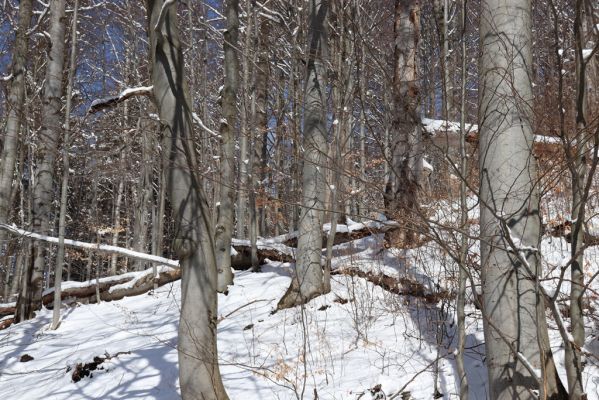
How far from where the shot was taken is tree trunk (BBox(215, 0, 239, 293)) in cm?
678

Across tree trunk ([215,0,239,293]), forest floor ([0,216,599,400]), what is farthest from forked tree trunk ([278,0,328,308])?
tree trunk ([215,0,239,293])

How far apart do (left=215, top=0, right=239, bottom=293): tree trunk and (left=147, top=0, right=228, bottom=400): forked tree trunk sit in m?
3.07

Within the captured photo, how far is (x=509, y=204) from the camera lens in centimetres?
196

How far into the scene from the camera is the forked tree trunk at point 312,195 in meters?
5.43

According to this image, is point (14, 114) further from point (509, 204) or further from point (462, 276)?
point (509, 204)

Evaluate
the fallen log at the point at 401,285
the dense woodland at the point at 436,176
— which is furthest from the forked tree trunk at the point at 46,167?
the fallen log at the point at 401,285

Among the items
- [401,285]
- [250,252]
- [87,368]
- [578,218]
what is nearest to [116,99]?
[87,368]

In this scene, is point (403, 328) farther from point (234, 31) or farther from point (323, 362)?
point (234, 31)

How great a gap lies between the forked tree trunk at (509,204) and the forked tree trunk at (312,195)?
3.25m

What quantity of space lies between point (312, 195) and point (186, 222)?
2.30 metres

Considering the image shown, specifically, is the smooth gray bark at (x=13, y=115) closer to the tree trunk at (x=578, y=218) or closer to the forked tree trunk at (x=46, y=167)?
the forked tree trunk at (x=46, y=167)

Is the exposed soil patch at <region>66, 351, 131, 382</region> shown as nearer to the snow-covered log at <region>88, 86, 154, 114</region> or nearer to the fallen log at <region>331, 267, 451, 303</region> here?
the snow-covered log at <region>88, 86, 154, 114</region>

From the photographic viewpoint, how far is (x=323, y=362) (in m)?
4.03

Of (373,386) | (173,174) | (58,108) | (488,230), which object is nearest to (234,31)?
(58,108)
